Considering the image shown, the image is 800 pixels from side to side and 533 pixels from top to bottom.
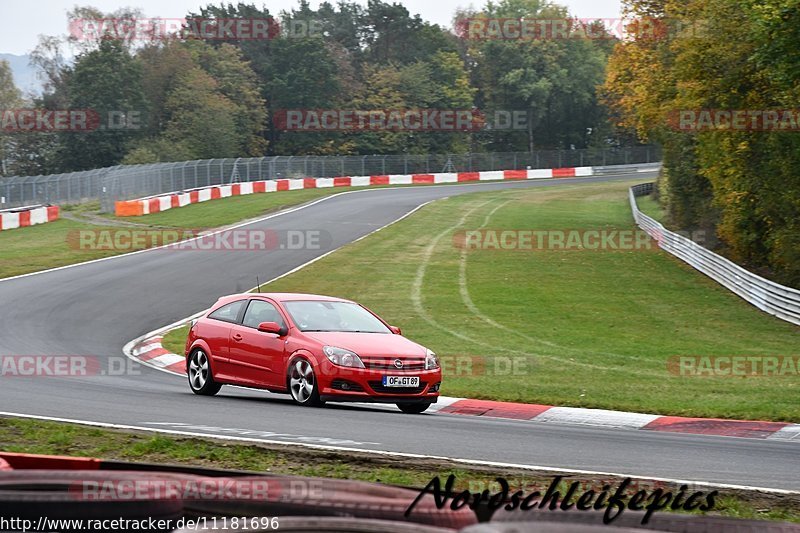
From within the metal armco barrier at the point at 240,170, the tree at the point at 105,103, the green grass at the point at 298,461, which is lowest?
the green grass at the point at 298,461

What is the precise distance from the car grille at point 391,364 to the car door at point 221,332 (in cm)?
227

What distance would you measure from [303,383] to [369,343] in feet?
3.13

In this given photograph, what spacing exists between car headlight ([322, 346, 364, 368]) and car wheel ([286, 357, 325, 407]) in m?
0.32

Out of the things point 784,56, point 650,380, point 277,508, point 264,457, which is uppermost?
point 784,56

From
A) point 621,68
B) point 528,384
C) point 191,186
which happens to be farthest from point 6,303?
point 191,186

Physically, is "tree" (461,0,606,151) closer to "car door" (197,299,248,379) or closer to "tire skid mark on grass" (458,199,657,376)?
"tire skid mark on grass" (458,199,657,376)

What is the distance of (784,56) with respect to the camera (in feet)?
82.9

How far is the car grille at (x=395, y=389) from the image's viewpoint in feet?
42.6

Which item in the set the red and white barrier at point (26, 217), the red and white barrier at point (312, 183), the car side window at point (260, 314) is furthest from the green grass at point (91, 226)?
the car side window at point (260, 314)

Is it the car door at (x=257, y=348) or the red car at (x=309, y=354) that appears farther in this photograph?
the car door at (x=257, y=348)

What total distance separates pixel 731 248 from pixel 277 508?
113 ft

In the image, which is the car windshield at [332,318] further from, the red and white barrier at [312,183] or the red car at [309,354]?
the red and white barrier at [312,183]

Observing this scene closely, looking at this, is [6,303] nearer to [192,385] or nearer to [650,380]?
[192,385]

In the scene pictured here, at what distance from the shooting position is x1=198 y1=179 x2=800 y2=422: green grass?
15461mm
